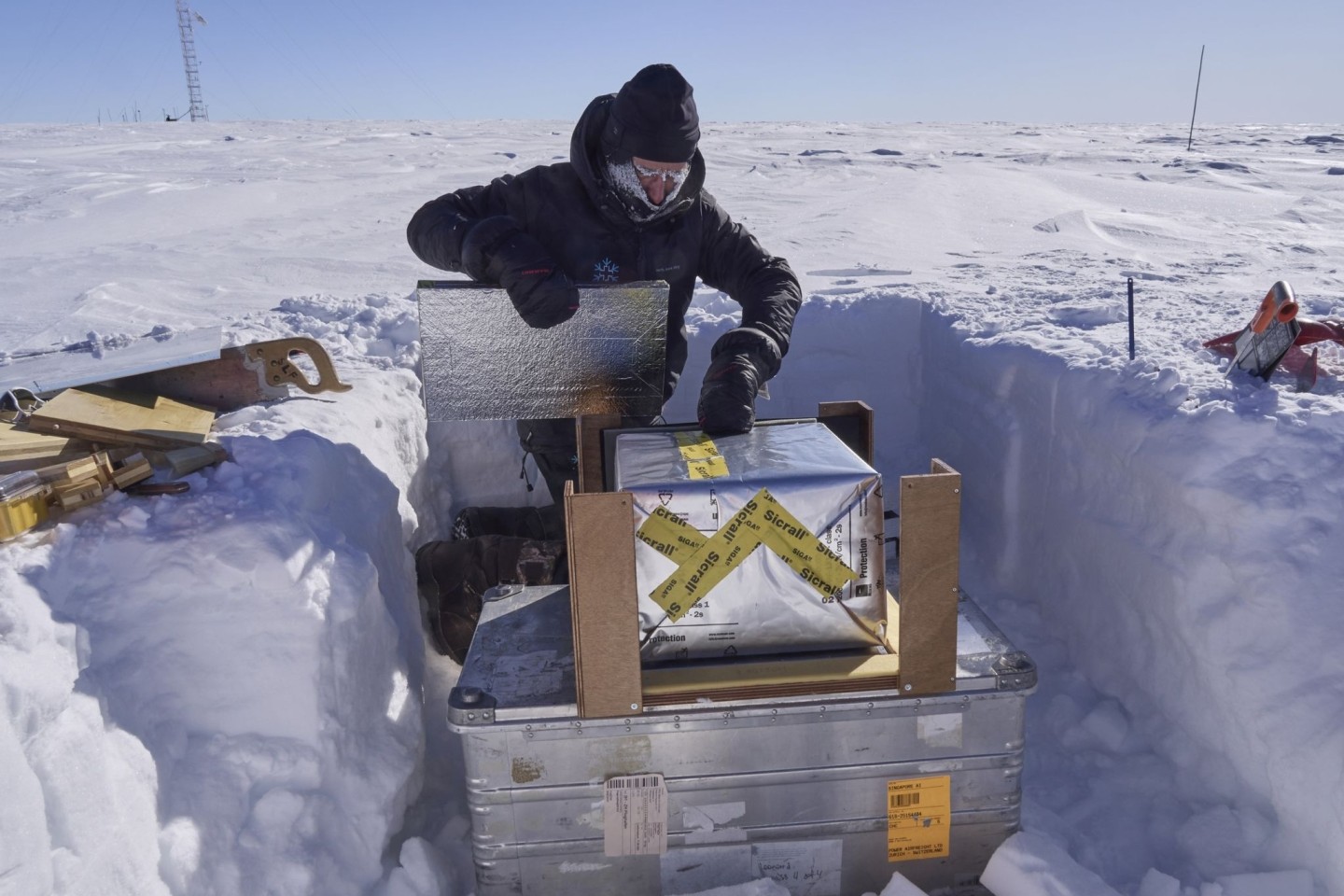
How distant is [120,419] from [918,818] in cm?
223

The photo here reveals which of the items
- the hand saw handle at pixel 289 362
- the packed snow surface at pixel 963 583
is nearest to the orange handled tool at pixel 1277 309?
the packed snow surface at pixel 963 583

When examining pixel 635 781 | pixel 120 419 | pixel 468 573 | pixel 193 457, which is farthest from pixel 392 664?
pixel 120 419

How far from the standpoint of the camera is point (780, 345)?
2.85 meters

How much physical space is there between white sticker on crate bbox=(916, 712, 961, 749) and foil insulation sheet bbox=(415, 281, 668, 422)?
1.37 m

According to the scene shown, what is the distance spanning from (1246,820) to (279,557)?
2.36 meters

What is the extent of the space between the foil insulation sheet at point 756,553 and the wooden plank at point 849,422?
0.49 meters

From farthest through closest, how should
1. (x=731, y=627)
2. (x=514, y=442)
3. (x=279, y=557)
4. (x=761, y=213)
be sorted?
(x=761, y=213), (x=514, y=442), (x=279, y=557), (x=731, y=627)

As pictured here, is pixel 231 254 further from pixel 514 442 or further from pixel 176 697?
pixel 176 697

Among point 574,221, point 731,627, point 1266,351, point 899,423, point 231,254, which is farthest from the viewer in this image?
point 231,254

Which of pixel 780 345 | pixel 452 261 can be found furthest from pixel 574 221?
pixel 780 345

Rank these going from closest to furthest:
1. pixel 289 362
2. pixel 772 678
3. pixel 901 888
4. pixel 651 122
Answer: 1. pixel 772 678
2. pixel 901 888
3. pixel 651 122
4. pixel 289 362

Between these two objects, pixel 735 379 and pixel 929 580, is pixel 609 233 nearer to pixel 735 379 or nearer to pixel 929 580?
pixel 735 379

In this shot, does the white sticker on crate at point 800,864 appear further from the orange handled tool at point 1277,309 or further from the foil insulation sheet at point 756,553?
the orange handled tool at point 1277,309

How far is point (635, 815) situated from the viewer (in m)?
1.95
